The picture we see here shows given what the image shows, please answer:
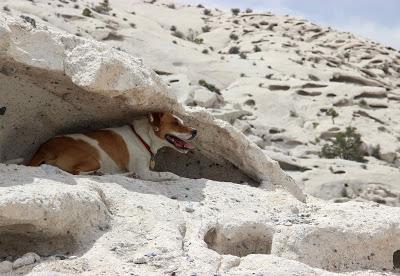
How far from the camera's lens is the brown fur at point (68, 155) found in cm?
670

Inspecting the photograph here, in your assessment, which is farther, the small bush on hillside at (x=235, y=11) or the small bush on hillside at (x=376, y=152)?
the small bush on hillside at (x=235, y=11)

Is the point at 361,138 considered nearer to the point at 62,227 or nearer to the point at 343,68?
the point at 343,68

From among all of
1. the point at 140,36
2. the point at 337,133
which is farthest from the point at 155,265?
the point at 140,36

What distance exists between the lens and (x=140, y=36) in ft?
127

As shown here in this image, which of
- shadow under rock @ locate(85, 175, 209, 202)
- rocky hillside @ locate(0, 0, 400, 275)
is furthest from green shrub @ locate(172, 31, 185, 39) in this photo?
shadow under rock @ locate(85, 175, 209, 202)

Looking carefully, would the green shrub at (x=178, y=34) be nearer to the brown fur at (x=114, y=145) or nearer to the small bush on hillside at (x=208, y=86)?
the small bush on hillside at (x=208, y=86)

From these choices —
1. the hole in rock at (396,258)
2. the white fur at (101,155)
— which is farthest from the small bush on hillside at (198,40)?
the hole in rock at (396,258)

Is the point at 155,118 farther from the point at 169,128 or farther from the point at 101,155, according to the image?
the point at 101,155

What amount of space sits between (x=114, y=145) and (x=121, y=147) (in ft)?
0.44

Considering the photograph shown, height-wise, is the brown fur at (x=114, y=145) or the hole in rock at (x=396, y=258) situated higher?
the brown fur at (x=114, y=145)

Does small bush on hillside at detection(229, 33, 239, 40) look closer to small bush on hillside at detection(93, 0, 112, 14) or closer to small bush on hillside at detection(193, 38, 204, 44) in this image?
small bush on hillside at detection(193, 38, 204, 44)

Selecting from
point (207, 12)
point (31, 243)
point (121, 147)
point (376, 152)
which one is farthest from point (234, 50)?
point (31, 243)

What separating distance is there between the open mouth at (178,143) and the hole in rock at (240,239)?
2.00 m

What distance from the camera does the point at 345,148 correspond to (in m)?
25.5
